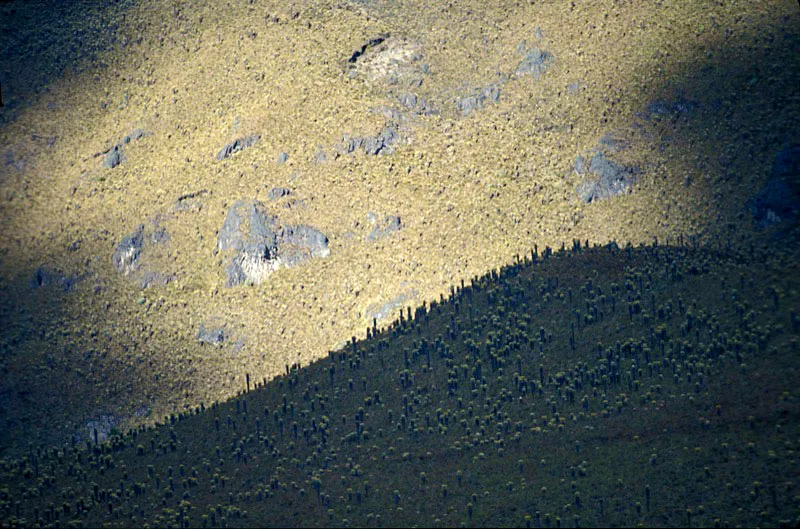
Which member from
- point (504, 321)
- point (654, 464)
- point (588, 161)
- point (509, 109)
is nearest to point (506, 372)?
point (504, 321)

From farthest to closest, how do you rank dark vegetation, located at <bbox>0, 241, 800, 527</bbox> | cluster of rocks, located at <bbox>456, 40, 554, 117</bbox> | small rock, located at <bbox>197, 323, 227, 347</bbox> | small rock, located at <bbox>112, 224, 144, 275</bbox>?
cluster of rocks, located at <bbox>456, 40, 554, 117</bbox>, small rock, located at <bbox>112, 224, 144, 275</bbox>, small rock, located at <bbox>197, 323, 227, 347</bbox>, dark vegetation, located at <bbox>0, 241, 800, 527</bbox>

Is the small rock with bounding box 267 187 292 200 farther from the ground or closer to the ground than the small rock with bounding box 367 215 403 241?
farther from the ground

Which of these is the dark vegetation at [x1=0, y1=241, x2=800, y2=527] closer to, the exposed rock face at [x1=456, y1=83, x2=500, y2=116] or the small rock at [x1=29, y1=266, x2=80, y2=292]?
the small rock at [x1=29, y1=266, x2=80, y2=292]

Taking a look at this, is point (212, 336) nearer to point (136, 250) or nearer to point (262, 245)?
point (262, 245)

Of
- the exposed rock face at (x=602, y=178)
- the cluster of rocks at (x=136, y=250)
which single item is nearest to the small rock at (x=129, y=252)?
the cluster of rocks at (x=136, y=250)

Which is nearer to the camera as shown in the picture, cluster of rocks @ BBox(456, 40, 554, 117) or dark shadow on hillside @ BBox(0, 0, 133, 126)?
cluster of rocks @ BBox(456, 40, 554, 117)

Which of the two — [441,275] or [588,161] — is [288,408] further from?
[588,161]

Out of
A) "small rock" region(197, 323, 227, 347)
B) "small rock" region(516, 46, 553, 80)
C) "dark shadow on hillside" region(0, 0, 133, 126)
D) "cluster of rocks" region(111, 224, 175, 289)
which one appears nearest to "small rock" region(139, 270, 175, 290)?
"cluster of rocks" region(111, 224, 175, 289)
